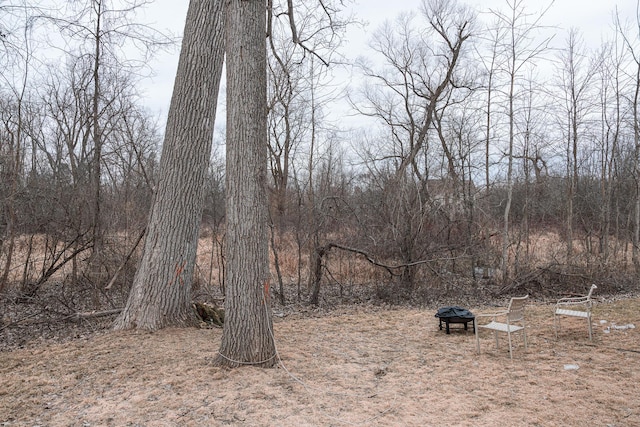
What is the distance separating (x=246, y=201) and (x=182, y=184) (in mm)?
2312

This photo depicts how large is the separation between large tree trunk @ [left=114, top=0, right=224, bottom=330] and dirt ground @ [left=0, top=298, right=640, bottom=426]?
0.47 meters

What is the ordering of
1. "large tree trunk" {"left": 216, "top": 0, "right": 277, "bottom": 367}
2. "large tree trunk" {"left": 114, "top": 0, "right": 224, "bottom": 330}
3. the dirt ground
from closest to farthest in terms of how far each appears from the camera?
the dirt ground < "large tree trunk" {"left": 216, "top": 0, "right": 277, "bottom": 367} < "large tree trunk" {"left": 114, "top": 0, "right": 224, "bottom": 330}

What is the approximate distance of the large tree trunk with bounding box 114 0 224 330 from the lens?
646cm

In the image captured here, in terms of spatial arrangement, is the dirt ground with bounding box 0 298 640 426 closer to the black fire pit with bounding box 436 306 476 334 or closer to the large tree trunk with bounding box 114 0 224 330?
the black fire pit with bounding box 436 306 476 334

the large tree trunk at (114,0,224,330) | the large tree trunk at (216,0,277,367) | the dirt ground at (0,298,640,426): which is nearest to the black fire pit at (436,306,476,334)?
the dirt ground at (0,298,640,426)

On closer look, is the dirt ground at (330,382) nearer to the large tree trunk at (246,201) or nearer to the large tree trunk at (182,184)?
the large tree trunk at (246,201)

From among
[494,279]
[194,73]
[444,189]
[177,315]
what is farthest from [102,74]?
[494,279]

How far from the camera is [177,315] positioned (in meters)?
6.52

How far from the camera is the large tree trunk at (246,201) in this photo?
4.68 meters

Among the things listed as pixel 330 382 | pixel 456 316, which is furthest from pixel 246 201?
pixel 456 316

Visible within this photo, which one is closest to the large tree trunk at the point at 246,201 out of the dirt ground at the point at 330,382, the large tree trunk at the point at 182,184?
the dirt ground at the point at 330,382

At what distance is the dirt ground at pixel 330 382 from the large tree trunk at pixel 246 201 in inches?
13.1

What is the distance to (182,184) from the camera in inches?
262

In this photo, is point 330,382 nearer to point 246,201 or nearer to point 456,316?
point 246,201
